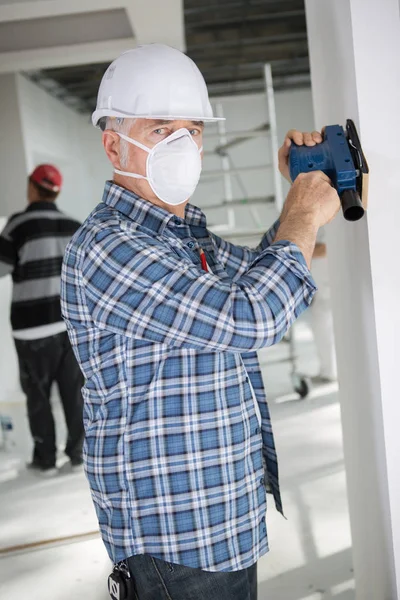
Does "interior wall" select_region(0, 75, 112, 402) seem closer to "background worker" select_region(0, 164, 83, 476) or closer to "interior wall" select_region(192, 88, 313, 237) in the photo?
"background worker" select_region(0, 164, 83, 476)

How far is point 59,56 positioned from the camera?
4012mm

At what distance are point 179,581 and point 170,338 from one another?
454 mm

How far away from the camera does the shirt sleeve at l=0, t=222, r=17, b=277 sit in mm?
3461

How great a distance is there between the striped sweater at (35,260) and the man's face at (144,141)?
2232 mm

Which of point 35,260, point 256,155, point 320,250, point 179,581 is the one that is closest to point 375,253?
point 179,581

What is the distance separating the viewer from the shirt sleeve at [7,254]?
3461 millimetres

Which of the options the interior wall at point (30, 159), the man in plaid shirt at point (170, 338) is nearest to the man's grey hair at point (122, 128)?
the man in plaid shirt at point (170, 338)

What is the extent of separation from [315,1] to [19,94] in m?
2.79

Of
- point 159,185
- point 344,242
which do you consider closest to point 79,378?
point 344,242

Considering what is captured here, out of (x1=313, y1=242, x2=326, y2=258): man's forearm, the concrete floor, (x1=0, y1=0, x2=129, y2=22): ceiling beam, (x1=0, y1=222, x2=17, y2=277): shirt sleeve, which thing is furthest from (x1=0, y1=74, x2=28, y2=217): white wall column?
(x1=313, y1=242, x2=326, y2=258): man's forearm

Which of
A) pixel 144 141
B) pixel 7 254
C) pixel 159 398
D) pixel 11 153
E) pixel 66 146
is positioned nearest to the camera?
pixel 159 398

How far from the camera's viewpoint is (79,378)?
3.68 meters

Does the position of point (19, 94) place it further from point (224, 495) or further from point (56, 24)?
point (224, 495)

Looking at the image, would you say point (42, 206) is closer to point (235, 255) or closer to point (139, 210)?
point (235, 255)
